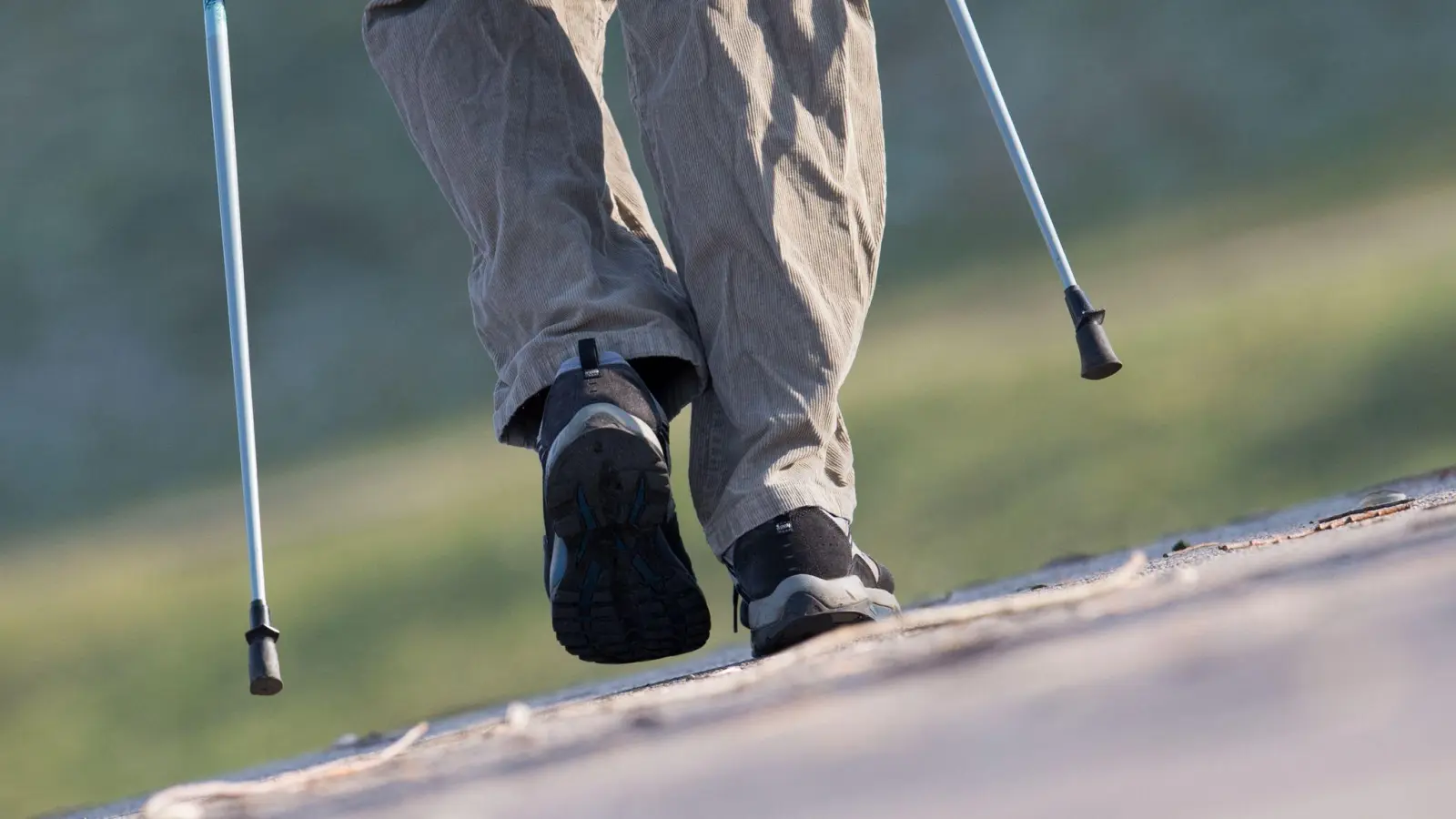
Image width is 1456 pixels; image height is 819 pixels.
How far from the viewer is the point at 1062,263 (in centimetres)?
85

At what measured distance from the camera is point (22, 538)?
5.81 feet

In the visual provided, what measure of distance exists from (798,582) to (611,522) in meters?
0.08

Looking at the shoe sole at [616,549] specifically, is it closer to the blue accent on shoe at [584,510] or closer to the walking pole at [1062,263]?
the blue accent on shoe at [584,510]

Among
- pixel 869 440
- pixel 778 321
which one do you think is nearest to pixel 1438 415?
pixel 869 440

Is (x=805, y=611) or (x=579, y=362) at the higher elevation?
(x=579, y=362)

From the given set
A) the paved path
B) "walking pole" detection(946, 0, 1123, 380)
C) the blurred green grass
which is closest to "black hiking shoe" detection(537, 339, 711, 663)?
"walking pole" detection(946, 0, 1123, 380)

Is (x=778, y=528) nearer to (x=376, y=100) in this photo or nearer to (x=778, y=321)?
(x=778, y=321)

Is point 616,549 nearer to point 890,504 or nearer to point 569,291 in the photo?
point 569,291

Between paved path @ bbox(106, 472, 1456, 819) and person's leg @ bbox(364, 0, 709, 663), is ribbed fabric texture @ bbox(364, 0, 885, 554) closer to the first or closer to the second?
person's leg @ bbox(364, 0, 709, 663)

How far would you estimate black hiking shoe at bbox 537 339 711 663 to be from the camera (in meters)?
0.65

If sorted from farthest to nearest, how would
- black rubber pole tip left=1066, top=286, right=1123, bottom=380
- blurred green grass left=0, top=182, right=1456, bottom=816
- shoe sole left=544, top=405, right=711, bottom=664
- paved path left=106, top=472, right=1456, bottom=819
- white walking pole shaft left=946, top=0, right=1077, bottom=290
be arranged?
blurred green grass left=0, top=182, right=1456, bottom=816 → white walking pole shaft left=946, top=0, right=1077, bottom=290 → black rubber pole tip left=1066, top=286, right=1123, bottom=380 → shoe sole left=544, top=405, right=711, bottom=664 → paved path left=106, top=472, right=1456, bottom=819

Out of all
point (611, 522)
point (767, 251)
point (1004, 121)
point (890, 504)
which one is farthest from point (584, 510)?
point (890, 504)

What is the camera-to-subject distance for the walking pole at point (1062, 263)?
78cm

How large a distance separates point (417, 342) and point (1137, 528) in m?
0.91
